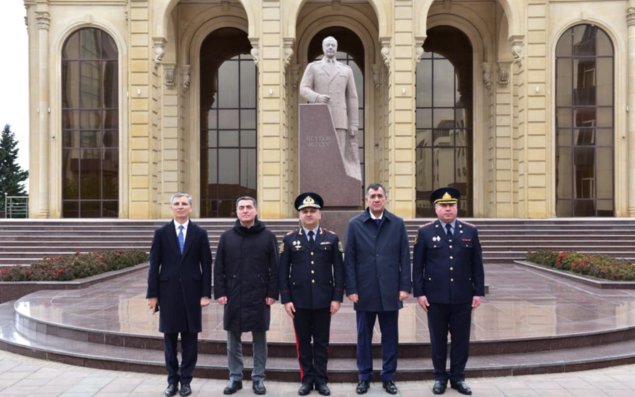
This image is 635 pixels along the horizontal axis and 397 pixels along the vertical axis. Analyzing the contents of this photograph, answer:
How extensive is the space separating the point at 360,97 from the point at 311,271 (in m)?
23.5

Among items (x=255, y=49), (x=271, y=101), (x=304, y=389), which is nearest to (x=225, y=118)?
(x=271, y=101)

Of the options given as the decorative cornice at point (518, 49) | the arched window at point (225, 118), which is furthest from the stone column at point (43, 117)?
the decorative cornice at point (518, 49)

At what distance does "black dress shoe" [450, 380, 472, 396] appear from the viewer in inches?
266

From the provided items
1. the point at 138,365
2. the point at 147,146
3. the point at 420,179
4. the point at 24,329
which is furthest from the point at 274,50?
the point at 138,365

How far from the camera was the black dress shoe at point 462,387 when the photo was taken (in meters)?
6.75

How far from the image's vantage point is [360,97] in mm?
29578

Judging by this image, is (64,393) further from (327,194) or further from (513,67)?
(513,67)

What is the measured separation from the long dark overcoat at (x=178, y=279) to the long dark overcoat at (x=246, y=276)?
19 centimetres

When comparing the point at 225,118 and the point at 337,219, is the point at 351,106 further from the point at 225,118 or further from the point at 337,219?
the point at 225,118

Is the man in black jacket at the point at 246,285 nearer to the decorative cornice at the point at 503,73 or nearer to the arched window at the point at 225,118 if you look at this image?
the arched window at the point at 225,118

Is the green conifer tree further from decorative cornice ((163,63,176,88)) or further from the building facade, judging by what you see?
decorative cornice ((163,63,176,88))

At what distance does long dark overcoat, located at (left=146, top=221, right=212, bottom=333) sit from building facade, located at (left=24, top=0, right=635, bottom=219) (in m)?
18.1

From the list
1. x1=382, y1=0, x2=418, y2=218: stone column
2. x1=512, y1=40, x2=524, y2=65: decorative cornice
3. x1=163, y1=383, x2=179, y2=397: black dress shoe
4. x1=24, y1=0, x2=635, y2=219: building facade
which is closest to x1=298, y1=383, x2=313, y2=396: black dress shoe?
x1=163, y1=383, x2=179, y2=397: black dress shoe

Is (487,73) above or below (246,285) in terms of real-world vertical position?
above
